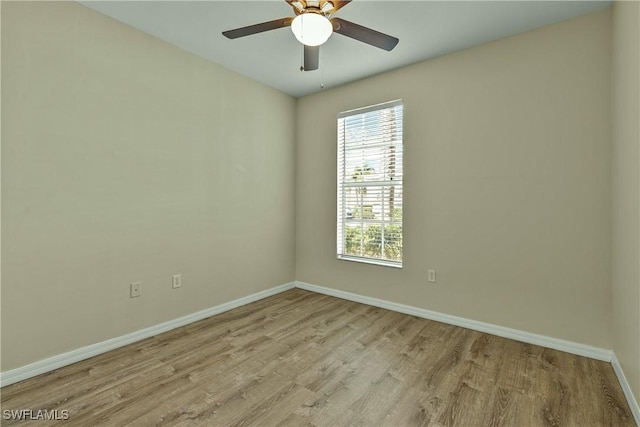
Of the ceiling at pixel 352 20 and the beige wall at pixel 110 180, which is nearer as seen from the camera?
the beige wall at pixel 110 180

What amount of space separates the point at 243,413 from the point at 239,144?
2643 mm

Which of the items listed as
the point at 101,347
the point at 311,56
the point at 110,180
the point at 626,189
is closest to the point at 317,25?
the point at 311,56

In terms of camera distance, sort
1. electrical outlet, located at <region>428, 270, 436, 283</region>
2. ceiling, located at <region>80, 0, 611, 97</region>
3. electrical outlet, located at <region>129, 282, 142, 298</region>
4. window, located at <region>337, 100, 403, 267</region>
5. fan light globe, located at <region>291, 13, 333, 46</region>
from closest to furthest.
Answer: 1. fan light globe, located at <region>291, 13, 333, 46</region>
2. ceiling, located at <region>80, 0, 611, 97</region>
3. electrical outlet, located at <region>129, 282, 142, 298</region>
4. electrical outlet, located at <region>428, 270, 436, 283</region>
5. window, located at <region>337, 100, 403, 267</region>

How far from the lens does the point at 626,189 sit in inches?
74.9

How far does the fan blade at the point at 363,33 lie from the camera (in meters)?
1.89

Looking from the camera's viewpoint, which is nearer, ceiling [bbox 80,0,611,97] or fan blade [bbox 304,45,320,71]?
fan blade [bbox 304,45,320,71]

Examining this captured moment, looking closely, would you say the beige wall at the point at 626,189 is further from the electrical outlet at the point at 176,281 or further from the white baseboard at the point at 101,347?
the electrical outlet at the point at 176,281

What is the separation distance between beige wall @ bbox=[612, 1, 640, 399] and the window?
1.70 metres

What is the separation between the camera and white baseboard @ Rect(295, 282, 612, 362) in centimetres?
234

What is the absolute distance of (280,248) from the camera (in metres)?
4.03

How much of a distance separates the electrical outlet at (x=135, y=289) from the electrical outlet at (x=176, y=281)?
0.97 feet

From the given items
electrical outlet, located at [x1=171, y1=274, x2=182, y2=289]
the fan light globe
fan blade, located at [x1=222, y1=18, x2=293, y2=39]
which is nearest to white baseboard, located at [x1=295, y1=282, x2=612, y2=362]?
electrical outlet, located at [x1=171, y1=274, x2=182, y2=289]

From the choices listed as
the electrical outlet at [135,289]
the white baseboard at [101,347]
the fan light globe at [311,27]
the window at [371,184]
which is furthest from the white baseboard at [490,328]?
the fan light globe at [311,27]

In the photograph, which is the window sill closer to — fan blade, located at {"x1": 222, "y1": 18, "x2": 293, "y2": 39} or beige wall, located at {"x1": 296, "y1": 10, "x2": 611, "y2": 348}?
beige wall, located at {"x1": 296, "y1": 10, "x2": 611, "y2": 348}
